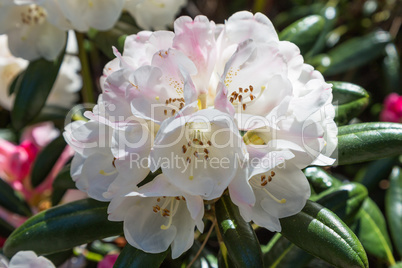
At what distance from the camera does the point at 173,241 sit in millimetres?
1000

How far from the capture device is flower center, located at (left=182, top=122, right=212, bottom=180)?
936mm

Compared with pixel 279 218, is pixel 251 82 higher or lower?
higher

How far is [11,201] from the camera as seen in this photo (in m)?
1.53

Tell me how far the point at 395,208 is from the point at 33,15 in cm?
118

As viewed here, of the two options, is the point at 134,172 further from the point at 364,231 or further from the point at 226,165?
the point at 364,231

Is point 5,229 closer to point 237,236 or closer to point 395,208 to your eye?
point 237,236

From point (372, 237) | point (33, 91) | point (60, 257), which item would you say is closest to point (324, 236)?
point (372, 237)

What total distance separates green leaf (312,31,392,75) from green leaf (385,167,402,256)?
577 mm

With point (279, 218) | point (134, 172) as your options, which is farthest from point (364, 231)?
point (134, 172)

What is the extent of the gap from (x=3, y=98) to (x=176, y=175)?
1.17 meters

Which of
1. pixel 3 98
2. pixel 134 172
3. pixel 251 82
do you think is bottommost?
pixel 3 98

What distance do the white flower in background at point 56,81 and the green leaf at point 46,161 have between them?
273 millimetres

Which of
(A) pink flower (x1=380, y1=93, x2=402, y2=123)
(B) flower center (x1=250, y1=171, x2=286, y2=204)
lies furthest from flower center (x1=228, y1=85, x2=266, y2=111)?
(A) pink flower (x1=380, y1=93, x2=402, y2=123)

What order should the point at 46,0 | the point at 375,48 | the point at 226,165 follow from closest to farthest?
the point at 226,165
the point at 46,0
the point at 375,48
